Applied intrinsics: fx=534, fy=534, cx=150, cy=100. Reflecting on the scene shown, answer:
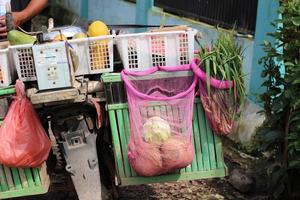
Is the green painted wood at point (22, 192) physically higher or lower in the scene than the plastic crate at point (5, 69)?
lower

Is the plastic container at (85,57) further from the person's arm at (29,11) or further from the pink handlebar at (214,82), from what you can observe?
the person's arm at (29,11)

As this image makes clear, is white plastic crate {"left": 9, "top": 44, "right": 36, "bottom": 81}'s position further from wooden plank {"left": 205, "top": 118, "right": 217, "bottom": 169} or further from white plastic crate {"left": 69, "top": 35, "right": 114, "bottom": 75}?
wooden plank {"left": 205, "top": 118, "right": 217, "bottom": 169}

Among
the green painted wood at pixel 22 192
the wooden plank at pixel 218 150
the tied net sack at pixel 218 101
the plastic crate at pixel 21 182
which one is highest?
the tied net sack at pixel 218 101

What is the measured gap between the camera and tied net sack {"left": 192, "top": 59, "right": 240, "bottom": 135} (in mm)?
3057

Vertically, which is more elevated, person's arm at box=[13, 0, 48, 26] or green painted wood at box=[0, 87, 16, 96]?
person's arm at box=[13, 0, 48, 26]

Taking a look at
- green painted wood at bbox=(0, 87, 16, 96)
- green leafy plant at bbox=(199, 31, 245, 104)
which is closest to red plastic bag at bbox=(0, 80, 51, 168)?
green painted wood at bbox=(0, 87, 16, 96)

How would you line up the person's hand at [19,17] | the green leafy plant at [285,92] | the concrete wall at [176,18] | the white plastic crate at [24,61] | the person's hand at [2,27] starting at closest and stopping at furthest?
1. the white plastic crate at [24,61]
2. the green leafy plant at [285,92]
3. the person's hand at [2,27]
4. the person's hand at [19,17]
5. the concrete wall at [176,18]

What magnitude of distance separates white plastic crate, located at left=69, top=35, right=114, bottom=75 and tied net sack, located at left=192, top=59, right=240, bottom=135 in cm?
51

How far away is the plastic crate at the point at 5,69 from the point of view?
3.05 metres

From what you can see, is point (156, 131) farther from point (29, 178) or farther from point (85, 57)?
point (29, 178)

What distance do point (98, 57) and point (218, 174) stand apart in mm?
1017

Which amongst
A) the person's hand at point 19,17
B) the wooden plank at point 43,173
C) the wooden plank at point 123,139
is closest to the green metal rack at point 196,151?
the wooden plank at point 123,139

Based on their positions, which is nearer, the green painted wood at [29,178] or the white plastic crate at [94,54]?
the white plastic crate at [94,54]

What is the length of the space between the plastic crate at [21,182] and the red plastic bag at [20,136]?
12cm
